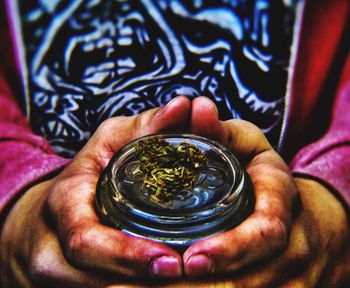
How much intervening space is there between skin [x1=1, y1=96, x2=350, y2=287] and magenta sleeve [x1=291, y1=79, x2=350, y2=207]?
14 mm

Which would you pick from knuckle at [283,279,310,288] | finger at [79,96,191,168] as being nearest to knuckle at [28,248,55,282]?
finger at [79,96,191,168]

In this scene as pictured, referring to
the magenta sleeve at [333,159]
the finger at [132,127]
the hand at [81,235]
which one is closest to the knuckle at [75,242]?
the hand at [81,235]

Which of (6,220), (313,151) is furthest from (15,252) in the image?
(313,151)

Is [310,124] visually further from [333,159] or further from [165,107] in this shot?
[165,107]

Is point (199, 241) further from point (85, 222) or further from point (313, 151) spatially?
point (313, 151)

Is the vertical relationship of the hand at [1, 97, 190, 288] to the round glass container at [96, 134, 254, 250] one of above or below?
below

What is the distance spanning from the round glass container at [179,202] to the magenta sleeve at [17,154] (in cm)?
16

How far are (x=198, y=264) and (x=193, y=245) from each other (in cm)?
1

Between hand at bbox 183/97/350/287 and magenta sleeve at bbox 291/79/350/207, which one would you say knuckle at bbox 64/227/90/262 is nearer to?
hand at bbox 183/97/350/287

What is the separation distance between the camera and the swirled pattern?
457 mm

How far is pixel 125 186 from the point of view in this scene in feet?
1.10

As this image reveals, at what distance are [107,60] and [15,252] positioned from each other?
0.25 meters

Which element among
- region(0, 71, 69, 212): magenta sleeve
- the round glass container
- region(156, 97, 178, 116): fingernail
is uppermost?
region(156, 97, 178, 116): fingernail

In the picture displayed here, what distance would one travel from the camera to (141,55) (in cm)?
46
